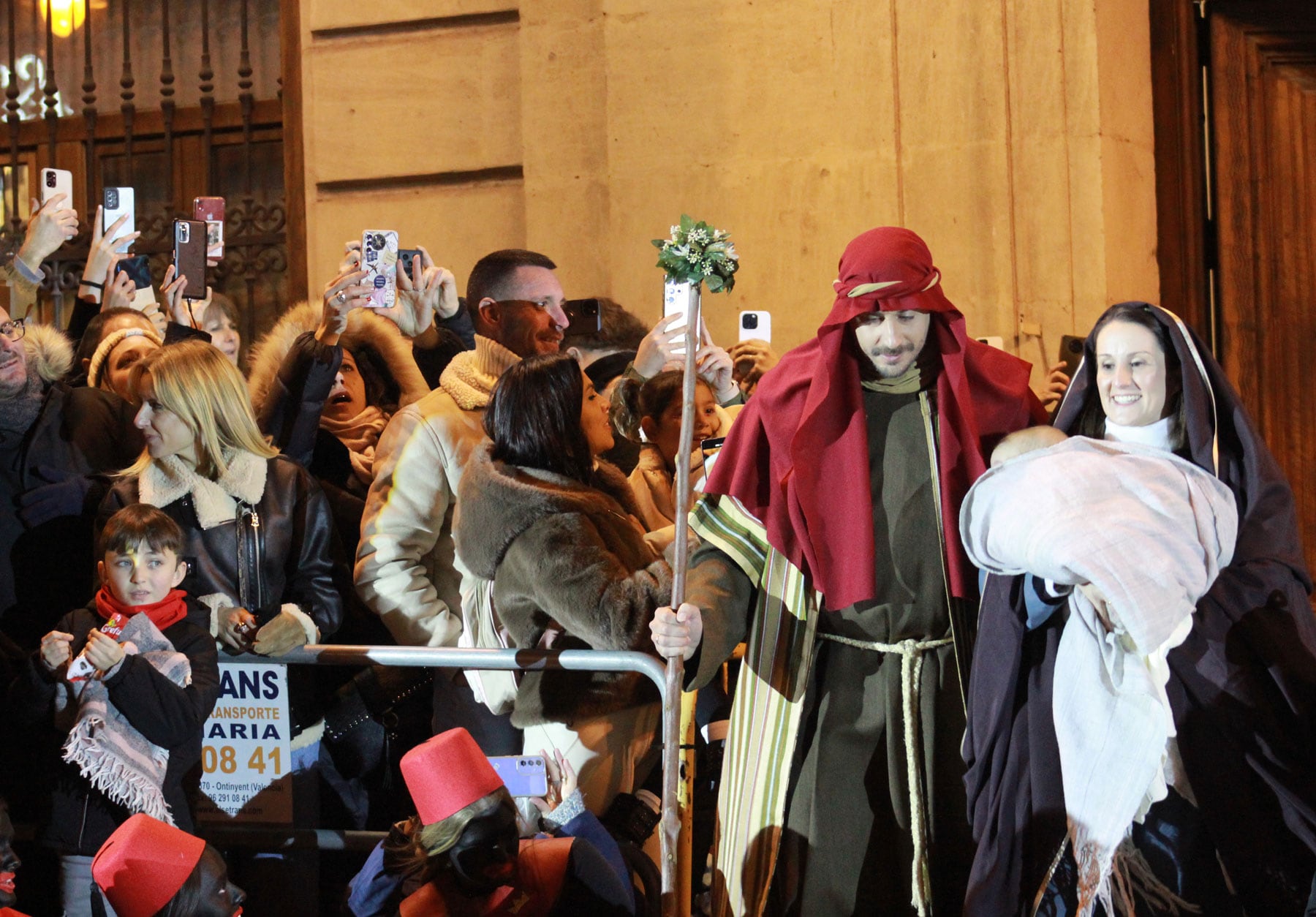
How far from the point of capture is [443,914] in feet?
10.8

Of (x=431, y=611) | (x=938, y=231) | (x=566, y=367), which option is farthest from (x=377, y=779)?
(x=938, y=231)

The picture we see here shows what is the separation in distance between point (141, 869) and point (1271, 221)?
547 centimetres

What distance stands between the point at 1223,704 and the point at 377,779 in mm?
2521

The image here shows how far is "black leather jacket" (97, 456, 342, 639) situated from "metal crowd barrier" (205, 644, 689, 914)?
0.18 metres

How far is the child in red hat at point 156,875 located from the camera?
10.5 ft

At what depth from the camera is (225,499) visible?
171 inches

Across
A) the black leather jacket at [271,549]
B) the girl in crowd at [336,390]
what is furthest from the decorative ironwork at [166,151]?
the black leather jacket at [271,549]

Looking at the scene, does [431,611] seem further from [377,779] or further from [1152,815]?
[1152,815]

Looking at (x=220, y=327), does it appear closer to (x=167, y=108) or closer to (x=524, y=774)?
(x=524, y=774)

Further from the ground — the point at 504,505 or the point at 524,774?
the point at 504,505

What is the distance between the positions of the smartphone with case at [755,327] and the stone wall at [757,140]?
1083 mm

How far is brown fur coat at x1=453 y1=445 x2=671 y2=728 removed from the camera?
400cm

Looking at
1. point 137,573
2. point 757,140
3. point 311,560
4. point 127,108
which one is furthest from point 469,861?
point 127,108

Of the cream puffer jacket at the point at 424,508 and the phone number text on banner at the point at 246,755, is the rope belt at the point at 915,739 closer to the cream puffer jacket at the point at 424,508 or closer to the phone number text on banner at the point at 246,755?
the cream puffer jacket at the point at 424,508
